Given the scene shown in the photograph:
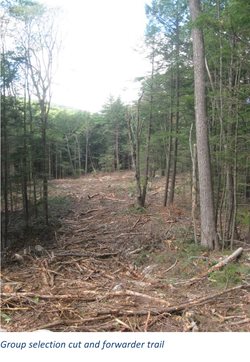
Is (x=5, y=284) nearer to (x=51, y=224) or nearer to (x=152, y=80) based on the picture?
(x=51, y=224)

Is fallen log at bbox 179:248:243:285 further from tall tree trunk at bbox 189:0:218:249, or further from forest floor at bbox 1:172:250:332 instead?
tall tree trunk at bbox 189:0:218:249

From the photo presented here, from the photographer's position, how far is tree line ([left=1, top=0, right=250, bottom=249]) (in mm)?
7207

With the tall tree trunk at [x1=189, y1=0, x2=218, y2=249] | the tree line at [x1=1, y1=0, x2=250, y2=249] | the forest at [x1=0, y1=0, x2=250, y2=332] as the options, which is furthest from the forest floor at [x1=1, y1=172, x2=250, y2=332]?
the tree line at [x1=1, y1=0, x2=250, y2=249]

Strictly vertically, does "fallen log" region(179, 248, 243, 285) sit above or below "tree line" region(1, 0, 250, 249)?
below

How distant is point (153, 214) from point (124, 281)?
612 cm

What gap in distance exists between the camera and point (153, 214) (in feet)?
40.3

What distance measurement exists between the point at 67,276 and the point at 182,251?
111 inches

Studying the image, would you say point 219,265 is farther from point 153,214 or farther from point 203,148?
point 153,214

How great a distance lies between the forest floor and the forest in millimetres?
25

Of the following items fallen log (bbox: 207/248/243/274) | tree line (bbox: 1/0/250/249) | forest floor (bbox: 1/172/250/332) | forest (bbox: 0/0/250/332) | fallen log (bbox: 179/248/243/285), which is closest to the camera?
forest floor (bbox: 1/172/250/332)

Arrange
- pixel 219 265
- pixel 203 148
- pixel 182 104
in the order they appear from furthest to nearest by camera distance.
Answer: pixel 182 104 → pixel 203 148 → pixel 219 265

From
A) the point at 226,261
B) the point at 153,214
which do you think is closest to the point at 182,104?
the point at 153,214

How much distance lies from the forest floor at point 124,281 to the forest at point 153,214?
0.03m

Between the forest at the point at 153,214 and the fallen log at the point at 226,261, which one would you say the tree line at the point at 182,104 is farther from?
the fallen log at the point at 226,261
